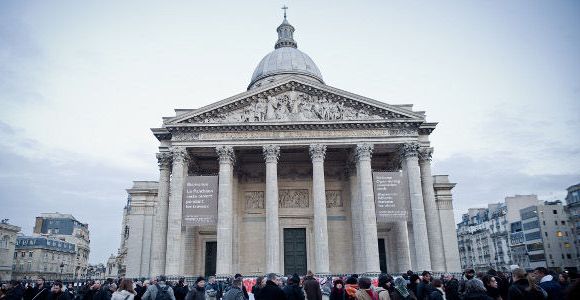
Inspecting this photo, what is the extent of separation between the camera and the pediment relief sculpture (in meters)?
26.6

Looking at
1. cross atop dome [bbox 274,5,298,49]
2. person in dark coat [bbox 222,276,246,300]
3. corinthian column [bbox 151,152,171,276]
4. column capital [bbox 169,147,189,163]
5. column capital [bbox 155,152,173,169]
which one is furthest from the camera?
cross atop dome [bbox 274,5,298,49]

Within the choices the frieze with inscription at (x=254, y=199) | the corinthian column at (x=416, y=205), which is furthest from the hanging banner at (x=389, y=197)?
the frieze with inscription at (x=254, y=199)

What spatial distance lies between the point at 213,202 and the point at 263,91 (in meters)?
7.65

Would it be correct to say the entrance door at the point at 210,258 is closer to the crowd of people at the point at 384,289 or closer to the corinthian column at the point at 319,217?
the corinthian column at the point at 319,217

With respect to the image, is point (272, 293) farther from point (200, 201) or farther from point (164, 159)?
point (164, 159)

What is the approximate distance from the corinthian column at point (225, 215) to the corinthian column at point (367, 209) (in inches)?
313

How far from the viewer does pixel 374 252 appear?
79.9 ft

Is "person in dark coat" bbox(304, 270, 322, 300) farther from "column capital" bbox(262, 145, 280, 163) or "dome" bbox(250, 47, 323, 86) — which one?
"dome" bbox(250, 47, 323, 86)

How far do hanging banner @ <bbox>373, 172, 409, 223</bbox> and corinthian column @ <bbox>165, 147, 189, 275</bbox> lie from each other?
38.5 feet

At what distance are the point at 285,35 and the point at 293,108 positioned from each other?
27742mm

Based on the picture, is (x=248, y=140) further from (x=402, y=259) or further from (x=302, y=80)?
(x=402, y=259)

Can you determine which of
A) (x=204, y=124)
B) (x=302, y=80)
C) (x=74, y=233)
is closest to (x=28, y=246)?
(x=74, y=233)

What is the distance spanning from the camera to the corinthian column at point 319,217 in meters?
24.3

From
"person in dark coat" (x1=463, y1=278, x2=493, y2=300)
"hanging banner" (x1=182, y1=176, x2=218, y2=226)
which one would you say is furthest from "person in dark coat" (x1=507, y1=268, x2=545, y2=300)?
"hanging banner" (x1=182, y1=176, x2=218, y2=226)
